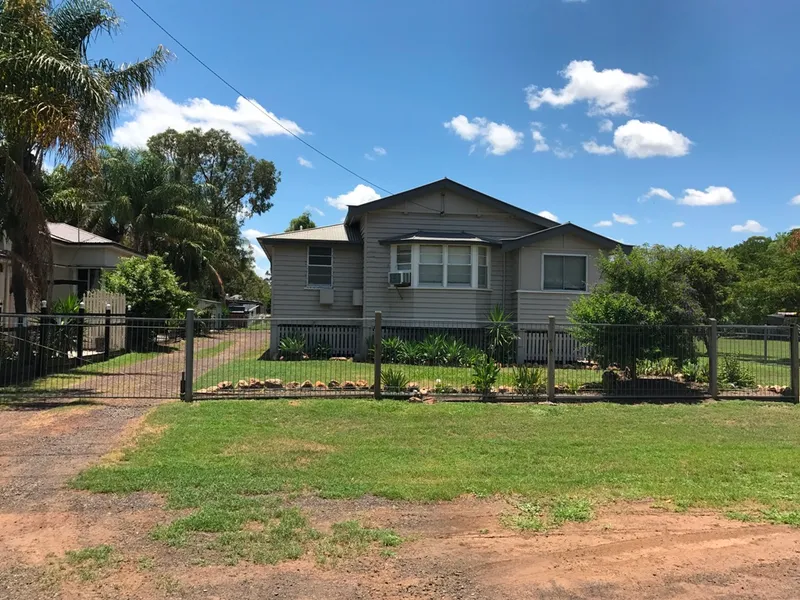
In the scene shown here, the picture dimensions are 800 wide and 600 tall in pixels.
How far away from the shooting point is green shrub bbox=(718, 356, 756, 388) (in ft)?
40.2

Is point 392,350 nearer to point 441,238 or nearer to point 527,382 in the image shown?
point 527,382

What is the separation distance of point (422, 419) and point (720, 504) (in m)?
4.43

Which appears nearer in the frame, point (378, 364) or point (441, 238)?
point (378, 364)

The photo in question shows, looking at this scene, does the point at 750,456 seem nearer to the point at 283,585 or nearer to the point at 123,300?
the point at 283,585

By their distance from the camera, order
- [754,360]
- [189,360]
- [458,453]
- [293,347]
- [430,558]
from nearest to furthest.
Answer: [430,558] < [458,453] < [189,360] < [754,360] < [293,347]

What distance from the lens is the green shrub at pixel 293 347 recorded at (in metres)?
12.7

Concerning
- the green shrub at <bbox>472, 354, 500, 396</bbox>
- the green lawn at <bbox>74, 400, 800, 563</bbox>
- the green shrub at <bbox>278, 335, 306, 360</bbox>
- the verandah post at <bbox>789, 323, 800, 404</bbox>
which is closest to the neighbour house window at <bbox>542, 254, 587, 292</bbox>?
the verandah post at <bbox>789, 323, 800, 404</bbox>

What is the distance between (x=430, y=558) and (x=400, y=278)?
13.9 meters

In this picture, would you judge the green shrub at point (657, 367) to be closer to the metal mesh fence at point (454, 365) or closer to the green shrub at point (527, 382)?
the metal mesh fence at point (454, 365)

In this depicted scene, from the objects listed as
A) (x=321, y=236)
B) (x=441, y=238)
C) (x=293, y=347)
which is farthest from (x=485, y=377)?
(x=321, y=236)

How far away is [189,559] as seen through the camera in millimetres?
4141

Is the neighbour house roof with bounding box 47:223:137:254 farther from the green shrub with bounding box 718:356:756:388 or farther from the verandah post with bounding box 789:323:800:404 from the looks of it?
the verandah post with bounding box 789:323:800:404

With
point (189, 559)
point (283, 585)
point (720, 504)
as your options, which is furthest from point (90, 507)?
point (720, 504)

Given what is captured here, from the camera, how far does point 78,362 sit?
1403 centimetres
